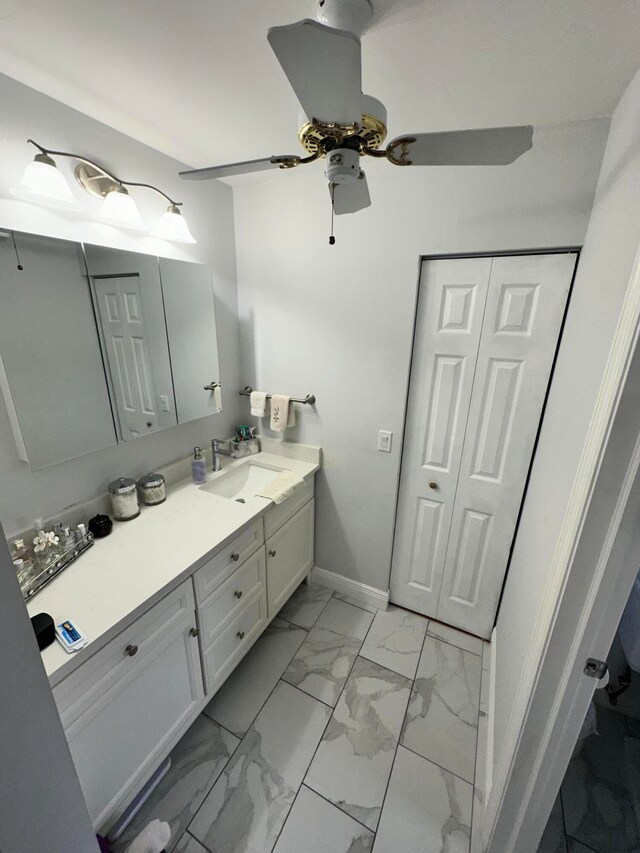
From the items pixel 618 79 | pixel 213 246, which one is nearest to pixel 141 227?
pixel 213 246

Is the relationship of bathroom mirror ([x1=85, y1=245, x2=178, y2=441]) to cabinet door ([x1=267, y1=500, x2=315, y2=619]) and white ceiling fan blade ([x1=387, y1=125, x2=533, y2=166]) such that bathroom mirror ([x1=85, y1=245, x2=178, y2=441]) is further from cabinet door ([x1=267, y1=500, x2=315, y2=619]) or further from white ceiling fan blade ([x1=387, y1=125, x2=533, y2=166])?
white ceiling fan blade ([x1=387, y1=125, x2=533, y2=166])

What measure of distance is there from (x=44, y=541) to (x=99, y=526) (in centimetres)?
17

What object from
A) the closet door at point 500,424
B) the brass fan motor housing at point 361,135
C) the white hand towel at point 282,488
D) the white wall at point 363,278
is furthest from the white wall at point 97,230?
the closet door at point 500,424

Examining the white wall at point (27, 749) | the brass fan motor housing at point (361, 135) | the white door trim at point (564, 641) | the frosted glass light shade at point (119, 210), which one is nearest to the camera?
the white wall at point (27, 749)

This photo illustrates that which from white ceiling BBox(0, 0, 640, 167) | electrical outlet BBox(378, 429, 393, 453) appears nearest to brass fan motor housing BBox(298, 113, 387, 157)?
white ceiling BBox(0, 0, 640, 167)

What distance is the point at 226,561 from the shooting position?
4.26 ft

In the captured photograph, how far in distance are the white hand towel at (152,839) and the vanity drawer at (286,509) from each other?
941 mm

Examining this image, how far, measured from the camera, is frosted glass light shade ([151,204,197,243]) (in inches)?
54.9

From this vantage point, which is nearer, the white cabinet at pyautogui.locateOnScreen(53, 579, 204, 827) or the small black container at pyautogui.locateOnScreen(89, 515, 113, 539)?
the white cabinet at pyautogui.locateOnScreen(53, 579, 204, 827)

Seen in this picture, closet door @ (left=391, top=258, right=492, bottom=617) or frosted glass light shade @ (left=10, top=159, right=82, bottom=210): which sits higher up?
frosted glass light shade @ (left=10, top=159, right=82, bottom=210)

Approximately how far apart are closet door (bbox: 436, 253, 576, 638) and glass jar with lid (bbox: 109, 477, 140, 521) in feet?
4.94

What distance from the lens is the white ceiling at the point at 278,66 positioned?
0.75 m

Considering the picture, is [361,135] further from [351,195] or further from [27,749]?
[27,749]

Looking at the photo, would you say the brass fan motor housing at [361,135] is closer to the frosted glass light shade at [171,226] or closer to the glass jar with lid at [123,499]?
the frosted glass light shade at [171,226]
